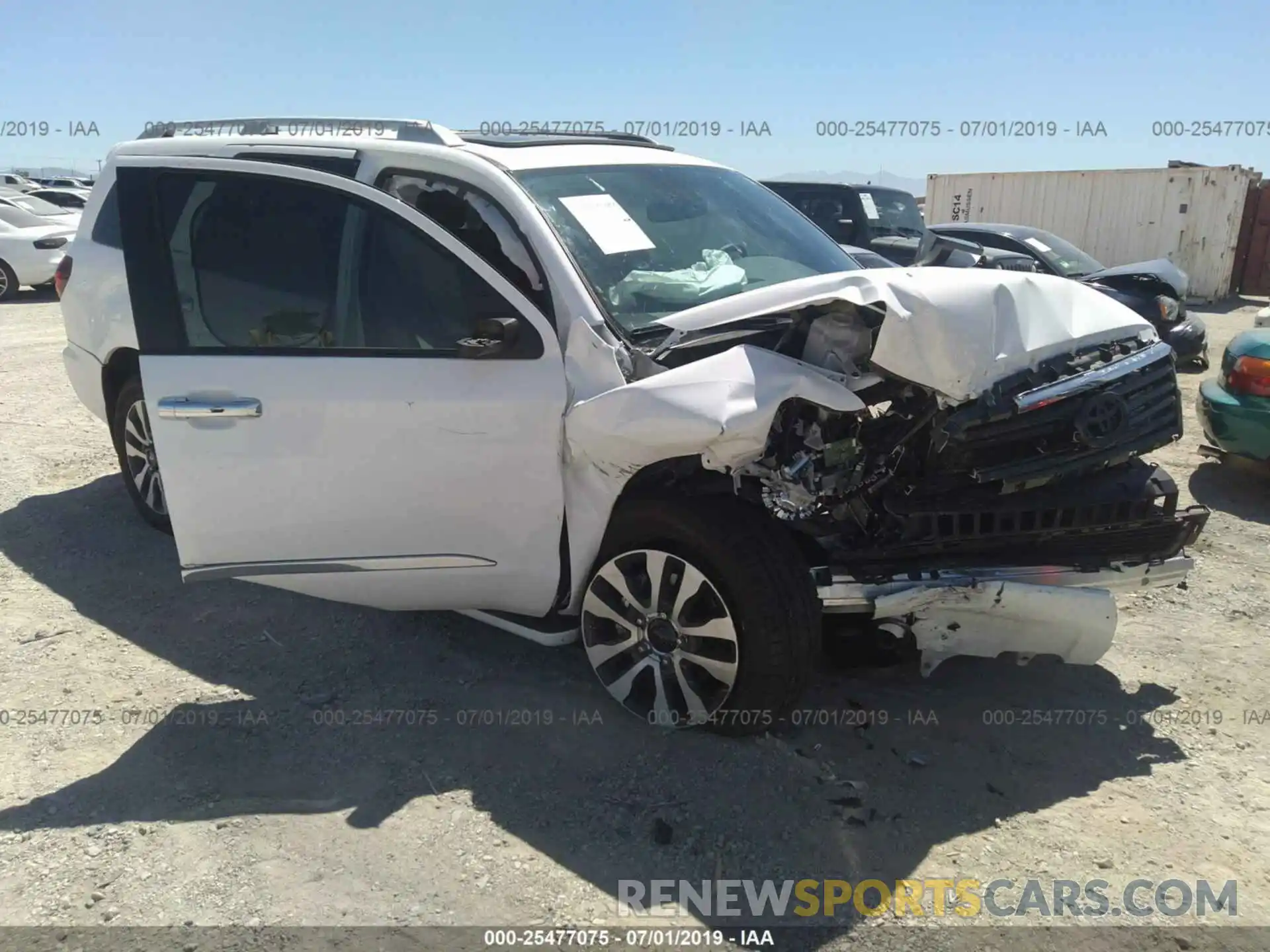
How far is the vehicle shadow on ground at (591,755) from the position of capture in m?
2.80

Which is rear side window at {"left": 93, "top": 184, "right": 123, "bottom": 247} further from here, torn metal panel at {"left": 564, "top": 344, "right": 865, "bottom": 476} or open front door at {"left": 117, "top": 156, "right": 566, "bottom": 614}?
torn metal panel at {"left": 564, "top": 344, "right": 865, "bottom": 476}

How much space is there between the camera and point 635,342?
320 cm

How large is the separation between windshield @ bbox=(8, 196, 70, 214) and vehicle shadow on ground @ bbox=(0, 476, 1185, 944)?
48.7ft

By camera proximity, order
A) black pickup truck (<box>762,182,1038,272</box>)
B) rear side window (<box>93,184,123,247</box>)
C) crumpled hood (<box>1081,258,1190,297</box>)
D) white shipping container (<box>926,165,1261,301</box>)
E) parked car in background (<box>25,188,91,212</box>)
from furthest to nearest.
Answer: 1. parked car in background (<box>25,188,91,212</box>)
2. white shipping container (<box>926,165,1261,301</box>)
3. black pickup truck (<box>762,182,1038,272</box>)
4. crumpled hood (<box>1081,258,1190,297</box>)
5. rear side window (<box>93,184,123,247</box>)

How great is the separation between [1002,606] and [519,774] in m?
1.65

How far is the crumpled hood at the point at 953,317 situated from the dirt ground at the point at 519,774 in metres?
1.29

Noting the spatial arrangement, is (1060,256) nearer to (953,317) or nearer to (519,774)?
(953,317)

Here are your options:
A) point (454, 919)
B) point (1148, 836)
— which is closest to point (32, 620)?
point (454, 919)

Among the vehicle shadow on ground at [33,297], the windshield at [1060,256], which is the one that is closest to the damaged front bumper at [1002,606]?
the windshield at [1060,256]

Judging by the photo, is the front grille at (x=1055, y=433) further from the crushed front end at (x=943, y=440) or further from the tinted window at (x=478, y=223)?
the tinted window at (x=478, y=223)

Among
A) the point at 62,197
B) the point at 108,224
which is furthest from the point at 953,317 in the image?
the point at 62,197

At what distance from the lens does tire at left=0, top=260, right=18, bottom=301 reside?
1471cm

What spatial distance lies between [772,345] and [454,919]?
197cm

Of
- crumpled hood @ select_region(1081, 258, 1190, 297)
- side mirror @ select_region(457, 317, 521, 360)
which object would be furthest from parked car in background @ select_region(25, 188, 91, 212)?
side mirror @ select_region(457, 317, 521, 360)
